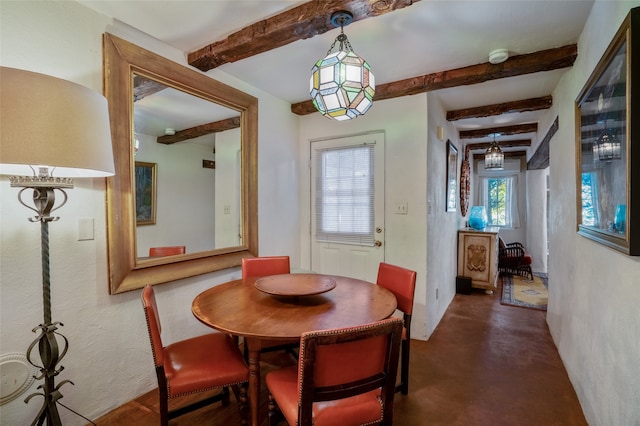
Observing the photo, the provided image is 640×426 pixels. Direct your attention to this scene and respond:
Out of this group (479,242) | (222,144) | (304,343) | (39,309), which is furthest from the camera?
(479,242)

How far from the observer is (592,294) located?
→ 1707 millimetres

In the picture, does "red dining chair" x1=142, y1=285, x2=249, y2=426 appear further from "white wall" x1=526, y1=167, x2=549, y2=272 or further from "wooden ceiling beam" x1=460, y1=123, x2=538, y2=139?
"white wall" x1=526, y1=167, x2=549, y2=272

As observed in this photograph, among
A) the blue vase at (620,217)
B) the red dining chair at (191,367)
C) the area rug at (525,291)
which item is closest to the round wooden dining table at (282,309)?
the red dining chair at (191,367)

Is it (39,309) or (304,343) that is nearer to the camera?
(304,343)

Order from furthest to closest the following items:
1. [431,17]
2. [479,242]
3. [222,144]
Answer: [479,242]
[222,144]
[431,17]

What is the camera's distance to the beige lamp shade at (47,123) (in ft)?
3.39

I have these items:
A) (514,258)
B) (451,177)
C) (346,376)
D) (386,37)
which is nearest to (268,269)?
(346,376)

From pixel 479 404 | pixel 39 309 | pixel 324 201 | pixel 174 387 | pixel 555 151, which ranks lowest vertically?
pixel 479 404

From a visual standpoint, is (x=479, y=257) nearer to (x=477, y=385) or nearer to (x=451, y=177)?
(x=451, y=177)

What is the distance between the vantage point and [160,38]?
6.64 feet

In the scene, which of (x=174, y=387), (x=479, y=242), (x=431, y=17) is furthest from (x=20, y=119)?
(x=479, y=242)

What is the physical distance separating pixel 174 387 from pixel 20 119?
1.26 m

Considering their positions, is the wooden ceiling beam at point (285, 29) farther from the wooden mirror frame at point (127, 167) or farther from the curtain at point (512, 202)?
the curtain at point (512, 202)

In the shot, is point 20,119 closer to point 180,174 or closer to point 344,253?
point 180,174
